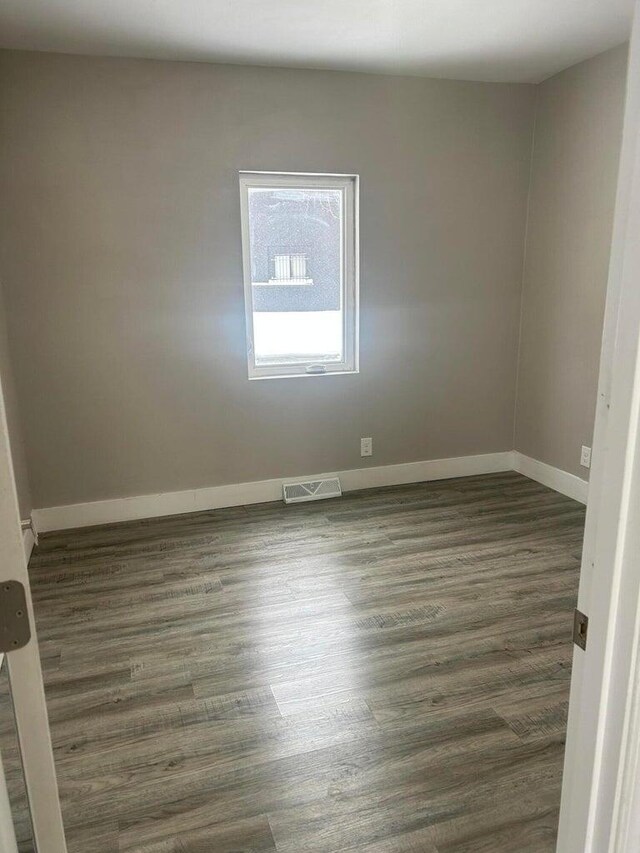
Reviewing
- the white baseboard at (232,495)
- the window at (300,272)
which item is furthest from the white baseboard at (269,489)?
the window at (300,272)

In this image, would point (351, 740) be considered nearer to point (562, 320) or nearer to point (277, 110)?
point (562, 320)

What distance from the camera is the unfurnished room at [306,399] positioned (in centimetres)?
189

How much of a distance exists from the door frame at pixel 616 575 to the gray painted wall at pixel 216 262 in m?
3.16

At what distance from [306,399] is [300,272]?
83 centimetres

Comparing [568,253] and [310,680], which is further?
[568,253]

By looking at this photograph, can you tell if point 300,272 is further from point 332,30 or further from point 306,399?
point 332,30

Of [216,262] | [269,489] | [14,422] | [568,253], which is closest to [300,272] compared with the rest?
[216,262]

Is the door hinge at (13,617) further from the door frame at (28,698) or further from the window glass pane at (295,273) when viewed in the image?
the window glass pane at (295,273)

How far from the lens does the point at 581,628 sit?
83cm

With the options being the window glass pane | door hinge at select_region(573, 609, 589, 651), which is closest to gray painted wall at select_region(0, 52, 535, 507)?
the window glass pane

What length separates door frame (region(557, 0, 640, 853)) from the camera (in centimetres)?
69

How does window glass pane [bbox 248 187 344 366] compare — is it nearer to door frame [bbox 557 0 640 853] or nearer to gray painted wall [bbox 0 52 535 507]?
gray painted wall [bbox 0 52 535 507]

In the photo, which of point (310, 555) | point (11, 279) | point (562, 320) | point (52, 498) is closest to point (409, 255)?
point (562, 320)

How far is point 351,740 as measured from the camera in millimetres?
1941
